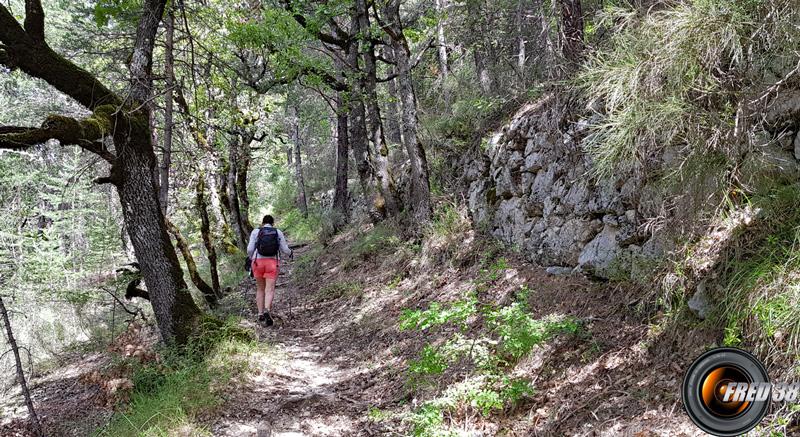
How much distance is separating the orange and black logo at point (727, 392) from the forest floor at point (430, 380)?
0.50 feet

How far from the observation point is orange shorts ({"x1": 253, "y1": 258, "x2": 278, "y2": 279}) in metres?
7.78

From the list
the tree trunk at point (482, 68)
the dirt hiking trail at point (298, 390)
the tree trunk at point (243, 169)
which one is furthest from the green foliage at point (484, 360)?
the tree trunk at point (243, 169)

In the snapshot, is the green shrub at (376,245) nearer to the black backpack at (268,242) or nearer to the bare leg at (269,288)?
the bare leg at (269,288)

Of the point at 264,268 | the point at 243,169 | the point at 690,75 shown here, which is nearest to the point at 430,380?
the point at 690,75

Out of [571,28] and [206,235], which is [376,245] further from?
[571,28]

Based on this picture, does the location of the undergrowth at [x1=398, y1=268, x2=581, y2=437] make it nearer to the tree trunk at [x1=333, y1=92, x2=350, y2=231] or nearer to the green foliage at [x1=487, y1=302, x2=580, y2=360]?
the green foliage at [x1=487, y1=302, x2=580, y2=360]

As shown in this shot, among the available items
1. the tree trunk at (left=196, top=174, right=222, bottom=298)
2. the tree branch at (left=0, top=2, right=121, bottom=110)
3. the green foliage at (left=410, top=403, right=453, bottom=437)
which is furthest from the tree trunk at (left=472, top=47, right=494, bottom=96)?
the green foliage at (left=410, top=403, right=453, bottom=437)

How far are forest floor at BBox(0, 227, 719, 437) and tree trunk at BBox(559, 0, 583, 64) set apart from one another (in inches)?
109

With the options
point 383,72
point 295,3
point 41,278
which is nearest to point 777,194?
point 295,3

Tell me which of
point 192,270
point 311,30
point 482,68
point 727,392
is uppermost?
point 311,30

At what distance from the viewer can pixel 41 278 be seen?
11.3 m

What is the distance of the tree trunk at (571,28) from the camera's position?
18.1ft

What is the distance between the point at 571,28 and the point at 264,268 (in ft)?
19.5

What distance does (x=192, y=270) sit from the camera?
848 cm
